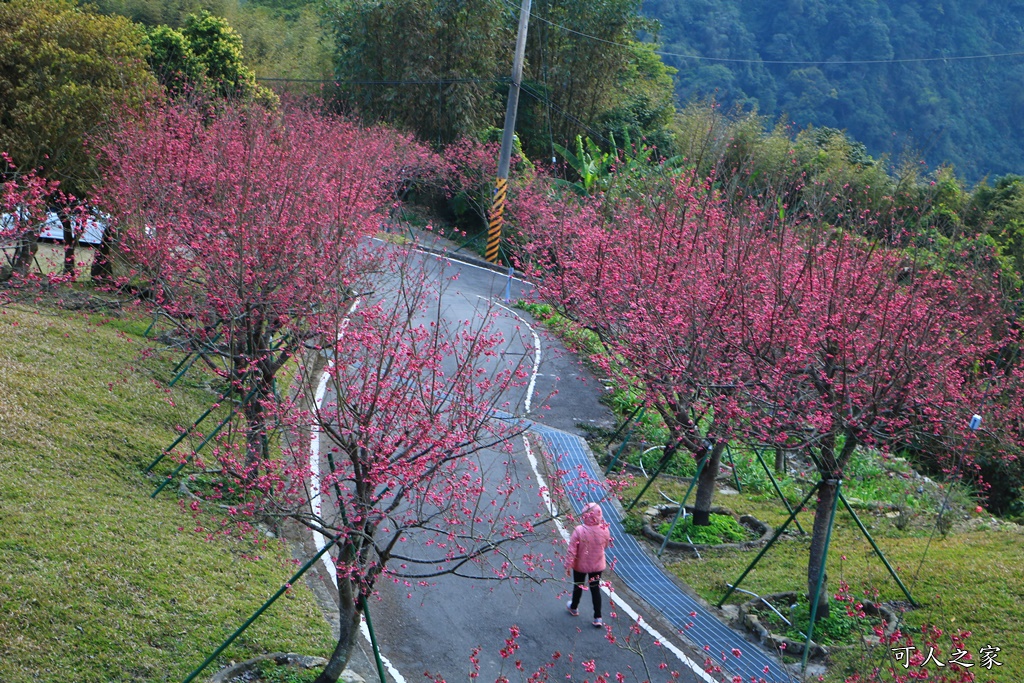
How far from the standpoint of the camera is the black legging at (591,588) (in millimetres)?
10969

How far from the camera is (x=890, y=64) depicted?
212 ft

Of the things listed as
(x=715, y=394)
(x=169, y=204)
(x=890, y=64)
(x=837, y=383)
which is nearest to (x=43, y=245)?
(x=169, y=204)

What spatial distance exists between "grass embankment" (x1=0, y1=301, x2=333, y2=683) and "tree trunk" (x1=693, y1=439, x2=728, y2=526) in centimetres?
598

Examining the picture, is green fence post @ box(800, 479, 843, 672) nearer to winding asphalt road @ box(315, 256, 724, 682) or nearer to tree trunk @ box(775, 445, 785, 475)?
winding asphalt road @ box(315, 256, 724, 682)

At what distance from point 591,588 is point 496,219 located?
19.1 m

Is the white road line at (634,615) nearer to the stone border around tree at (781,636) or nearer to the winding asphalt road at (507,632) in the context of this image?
the winding asphalt road at (507,632)

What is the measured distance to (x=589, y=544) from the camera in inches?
432

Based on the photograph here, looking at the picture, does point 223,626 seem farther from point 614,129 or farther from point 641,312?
point 614,129

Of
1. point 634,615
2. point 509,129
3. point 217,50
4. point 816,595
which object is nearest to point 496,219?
point 509,129

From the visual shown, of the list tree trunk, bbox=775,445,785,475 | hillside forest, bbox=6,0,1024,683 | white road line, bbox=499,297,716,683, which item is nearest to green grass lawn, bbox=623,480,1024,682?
hillside forest, bbox=6,0,1024,683

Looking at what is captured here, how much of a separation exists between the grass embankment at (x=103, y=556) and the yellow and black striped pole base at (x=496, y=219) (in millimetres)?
15036

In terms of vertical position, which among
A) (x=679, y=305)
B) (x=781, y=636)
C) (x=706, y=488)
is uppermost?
(x=679, y=305)

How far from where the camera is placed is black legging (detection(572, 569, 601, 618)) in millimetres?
10969

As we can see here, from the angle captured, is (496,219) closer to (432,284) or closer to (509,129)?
(509,129)
